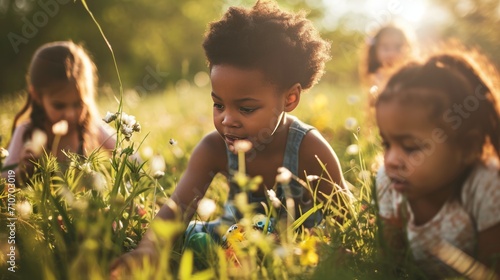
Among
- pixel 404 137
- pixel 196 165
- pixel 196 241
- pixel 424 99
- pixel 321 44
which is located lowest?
pixel 196 241

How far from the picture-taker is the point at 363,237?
2047 mm

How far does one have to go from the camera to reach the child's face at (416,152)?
1.74 m

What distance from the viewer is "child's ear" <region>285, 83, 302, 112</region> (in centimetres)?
263

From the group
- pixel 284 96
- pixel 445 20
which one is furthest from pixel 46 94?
pixel 445 20

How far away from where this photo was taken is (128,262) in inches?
71.4

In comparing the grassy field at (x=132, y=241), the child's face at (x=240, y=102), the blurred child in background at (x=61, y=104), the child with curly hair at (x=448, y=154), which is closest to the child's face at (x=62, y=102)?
the blurred child in background at (x=61, y=104)

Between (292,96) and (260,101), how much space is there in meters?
0.27

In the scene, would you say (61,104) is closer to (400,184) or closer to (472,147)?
(400,184)

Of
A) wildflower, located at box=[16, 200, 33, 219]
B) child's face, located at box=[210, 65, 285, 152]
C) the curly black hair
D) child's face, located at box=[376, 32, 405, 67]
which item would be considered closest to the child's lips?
child's face, located at box=[210, 65, 285, 152]

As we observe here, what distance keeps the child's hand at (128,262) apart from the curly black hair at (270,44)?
936 millimetres

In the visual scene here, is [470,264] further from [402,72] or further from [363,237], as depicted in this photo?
[402,72]

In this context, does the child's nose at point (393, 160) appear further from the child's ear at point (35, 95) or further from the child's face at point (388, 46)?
the child's face at point (388, 46)

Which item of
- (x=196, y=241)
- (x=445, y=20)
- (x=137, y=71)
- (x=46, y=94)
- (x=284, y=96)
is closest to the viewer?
(x=196, y=241)

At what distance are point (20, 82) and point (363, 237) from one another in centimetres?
1752
